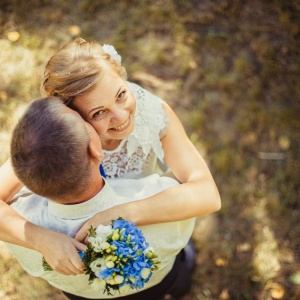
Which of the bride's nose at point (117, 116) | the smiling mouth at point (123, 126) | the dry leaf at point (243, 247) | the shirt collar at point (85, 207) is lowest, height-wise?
the dry leaf at point (243, 247)

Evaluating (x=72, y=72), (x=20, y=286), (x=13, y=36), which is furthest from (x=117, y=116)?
(x=13, y=36)

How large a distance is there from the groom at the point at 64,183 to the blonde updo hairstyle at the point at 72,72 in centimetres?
17

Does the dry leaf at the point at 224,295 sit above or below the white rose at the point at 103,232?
below

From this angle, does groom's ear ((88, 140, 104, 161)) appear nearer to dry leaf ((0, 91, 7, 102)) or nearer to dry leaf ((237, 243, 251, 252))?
dry leaf ((237, 243, 251, 252))

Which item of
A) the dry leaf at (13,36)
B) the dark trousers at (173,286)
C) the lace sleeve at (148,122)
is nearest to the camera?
the lace sleeve at (148,122)

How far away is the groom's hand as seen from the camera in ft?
6.10

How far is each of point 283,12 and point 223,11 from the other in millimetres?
509

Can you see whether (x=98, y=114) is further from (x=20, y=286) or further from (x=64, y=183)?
(x=20, y=286)

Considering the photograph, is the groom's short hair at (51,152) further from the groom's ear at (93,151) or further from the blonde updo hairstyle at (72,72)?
the blonde updo hairstyle at (72,72)

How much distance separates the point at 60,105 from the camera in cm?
181

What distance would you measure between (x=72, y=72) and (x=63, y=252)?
2.61ft

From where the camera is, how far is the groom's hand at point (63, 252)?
6.10 ft

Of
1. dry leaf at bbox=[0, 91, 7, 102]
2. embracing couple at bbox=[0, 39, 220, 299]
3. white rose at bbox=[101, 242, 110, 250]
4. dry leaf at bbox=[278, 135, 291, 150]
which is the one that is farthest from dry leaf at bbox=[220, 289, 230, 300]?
dry leaf at bbox=[0, 91, 7, 102]

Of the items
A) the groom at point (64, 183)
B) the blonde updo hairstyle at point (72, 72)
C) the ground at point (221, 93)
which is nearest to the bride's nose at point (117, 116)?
the blonde updo hairstyle at point (72, 72)
